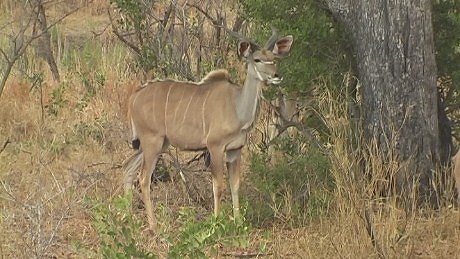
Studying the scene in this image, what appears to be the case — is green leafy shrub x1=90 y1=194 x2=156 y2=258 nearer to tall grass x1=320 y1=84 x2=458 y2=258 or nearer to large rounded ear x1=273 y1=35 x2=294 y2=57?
tall grass x1=320 y1=84 x2=458 y2=258

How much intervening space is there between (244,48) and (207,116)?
0.51 m

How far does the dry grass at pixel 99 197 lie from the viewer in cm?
550

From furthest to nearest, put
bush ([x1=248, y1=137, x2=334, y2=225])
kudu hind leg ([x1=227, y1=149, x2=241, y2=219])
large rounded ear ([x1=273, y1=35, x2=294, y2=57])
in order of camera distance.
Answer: kudu hind leg ([x1=227, y1=149, x2=241, y2=219])
bush ([x1=248, y1=137, x2=334, y2=225])
large rounded ear ([x1=273, y1=35, x2=294, y2=57])

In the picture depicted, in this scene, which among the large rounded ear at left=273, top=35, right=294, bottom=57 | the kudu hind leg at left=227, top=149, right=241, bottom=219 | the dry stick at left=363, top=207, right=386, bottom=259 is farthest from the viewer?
the kudu hind leg at left=227, top=149, right=241, bottom=219

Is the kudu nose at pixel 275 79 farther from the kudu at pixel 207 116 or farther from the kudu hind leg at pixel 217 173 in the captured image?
the kudu hind leg at pixel 217 173

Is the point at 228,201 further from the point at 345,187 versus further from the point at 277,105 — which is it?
the point at 345,187

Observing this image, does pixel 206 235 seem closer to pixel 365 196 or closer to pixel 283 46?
pixel 365 196

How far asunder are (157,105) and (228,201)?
832 mm

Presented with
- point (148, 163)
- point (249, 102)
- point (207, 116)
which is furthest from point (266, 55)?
point (148, 163)

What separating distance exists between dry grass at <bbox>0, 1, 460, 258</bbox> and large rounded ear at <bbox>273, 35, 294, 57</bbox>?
0.41 metres

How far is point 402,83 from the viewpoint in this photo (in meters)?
6.07

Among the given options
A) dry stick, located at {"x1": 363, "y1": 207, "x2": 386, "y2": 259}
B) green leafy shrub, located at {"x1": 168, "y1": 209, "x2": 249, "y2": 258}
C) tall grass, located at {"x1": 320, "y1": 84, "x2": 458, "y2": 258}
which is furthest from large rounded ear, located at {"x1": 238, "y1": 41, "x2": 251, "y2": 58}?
green leafy shrub, located at {"x1": 168, "y1": 209, "x2": 249, "y2": 258}

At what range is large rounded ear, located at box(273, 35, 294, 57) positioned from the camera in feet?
20.7

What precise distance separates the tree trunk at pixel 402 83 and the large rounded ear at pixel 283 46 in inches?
15.5
